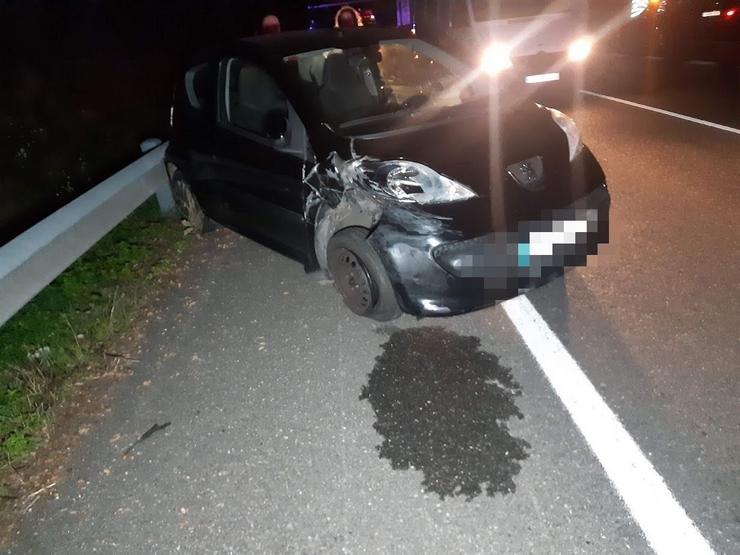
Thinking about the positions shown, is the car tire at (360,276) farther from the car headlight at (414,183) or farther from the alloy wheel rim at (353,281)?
the car headlight at (414,183)

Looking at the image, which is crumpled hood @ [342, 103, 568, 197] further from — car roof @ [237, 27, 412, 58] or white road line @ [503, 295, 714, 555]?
white road line @ [503, 295, 714, 555]

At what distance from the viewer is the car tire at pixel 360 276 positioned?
3270mm

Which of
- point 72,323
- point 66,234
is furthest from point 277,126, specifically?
point 72,323

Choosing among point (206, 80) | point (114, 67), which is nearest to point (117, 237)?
point (206, 80)

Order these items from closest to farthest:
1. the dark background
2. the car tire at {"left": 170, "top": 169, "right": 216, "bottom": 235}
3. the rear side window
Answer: the rear side window, the car tire at {"left": 170, "top": 169, "right": 216, "bottom": 235}, the dark background

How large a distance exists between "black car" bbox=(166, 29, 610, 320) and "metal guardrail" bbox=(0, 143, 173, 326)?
0.78 m

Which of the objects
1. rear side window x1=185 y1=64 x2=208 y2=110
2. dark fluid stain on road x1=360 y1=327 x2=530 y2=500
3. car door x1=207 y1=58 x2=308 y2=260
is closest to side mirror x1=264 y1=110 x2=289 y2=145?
car door x1=207 y1=58 x2=308 y2=260

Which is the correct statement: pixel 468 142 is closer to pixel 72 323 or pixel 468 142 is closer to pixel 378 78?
pixel 378 78

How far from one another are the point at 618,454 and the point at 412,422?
94 centimetres

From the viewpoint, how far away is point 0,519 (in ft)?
8.60

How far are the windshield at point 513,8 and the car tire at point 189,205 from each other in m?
5.92

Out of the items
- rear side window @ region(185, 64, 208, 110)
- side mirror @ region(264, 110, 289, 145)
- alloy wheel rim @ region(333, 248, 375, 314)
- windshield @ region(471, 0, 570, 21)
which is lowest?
alloy wheel rim @ region(333, 248, 375, 314)

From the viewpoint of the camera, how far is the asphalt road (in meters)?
2.26

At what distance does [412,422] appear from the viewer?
109 inches
